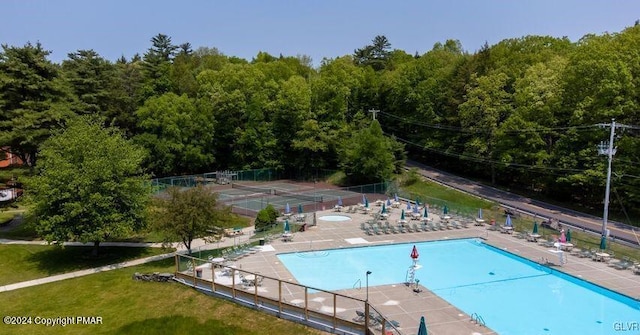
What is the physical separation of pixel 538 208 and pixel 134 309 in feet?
123

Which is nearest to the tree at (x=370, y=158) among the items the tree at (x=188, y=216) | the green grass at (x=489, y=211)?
the green grass at (x=489, y=211)

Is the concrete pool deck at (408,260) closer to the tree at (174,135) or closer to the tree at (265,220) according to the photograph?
the tree at (265,220)

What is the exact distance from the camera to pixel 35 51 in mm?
34875

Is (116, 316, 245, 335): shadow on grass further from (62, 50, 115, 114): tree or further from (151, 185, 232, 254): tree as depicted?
(62, 50, 115, 114): tree

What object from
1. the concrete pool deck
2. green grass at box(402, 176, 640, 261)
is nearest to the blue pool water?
the concrete pool deck

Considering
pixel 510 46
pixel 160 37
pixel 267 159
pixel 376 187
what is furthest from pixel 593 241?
pixel 160 37

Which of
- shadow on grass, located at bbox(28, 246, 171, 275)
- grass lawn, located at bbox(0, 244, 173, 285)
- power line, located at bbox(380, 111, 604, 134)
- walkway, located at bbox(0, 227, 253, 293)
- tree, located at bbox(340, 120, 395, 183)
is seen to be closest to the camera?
walkway, located at bbox(0, 227, 253, 293)

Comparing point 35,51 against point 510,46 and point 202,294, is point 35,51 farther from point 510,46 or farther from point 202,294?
point 510,46

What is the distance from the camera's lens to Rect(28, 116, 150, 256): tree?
80.7 ft

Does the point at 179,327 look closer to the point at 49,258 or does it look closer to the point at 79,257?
the point at 79,257

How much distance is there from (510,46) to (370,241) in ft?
176

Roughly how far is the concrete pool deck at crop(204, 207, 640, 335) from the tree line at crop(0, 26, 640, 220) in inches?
618

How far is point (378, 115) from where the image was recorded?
231 feet

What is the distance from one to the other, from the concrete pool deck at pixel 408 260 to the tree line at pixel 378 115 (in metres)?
15.7
